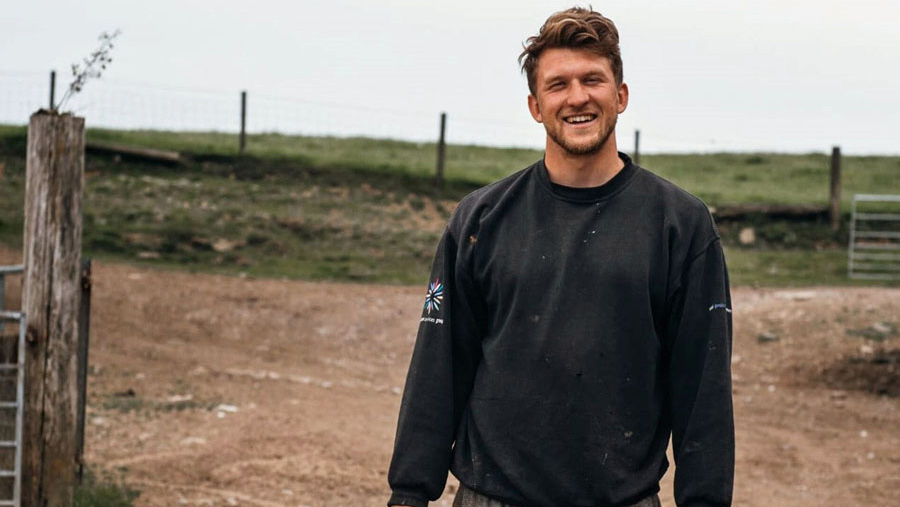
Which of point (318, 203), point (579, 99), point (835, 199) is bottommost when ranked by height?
point (318, 203)

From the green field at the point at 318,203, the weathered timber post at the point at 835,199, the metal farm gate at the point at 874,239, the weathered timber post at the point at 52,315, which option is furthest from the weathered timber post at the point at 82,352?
the weathered timber post at the point at 835,199

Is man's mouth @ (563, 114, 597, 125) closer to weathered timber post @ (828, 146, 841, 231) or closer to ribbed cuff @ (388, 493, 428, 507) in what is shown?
ribbed cuff @ (388, 493, 428, 507)

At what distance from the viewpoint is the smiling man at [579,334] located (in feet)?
9.77

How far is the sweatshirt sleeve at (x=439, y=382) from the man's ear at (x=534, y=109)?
379 millimetres

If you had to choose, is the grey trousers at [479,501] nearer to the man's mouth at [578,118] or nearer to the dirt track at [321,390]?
the man's mouth at [578,118]

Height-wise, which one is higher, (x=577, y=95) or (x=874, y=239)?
(x=577, y=95)

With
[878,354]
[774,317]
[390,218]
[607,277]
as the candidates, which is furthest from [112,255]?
[607,277]

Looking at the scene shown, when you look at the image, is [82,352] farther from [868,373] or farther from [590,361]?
[868,373]

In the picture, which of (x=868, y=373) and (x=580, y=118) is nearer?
(x=580, y=118)

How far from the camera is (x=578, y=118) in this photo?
3.06 metres

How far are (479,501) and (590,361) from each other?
0.46 meters

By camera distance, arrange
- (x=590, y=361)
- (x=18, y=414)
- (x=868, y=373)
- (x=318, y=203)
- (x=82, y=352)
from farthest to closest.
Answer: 1. (x=318, y=203)
2. (x=868, y=373)
3. (x=82, y=352)
4. (x=18, y=414)
5. (x=590, y=361)

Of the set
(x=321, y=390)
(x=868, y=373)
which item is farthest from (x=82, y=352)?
(x=868, y=373)

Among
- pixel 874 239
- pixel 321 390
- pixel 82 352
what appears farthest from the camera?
pixel 874 239
